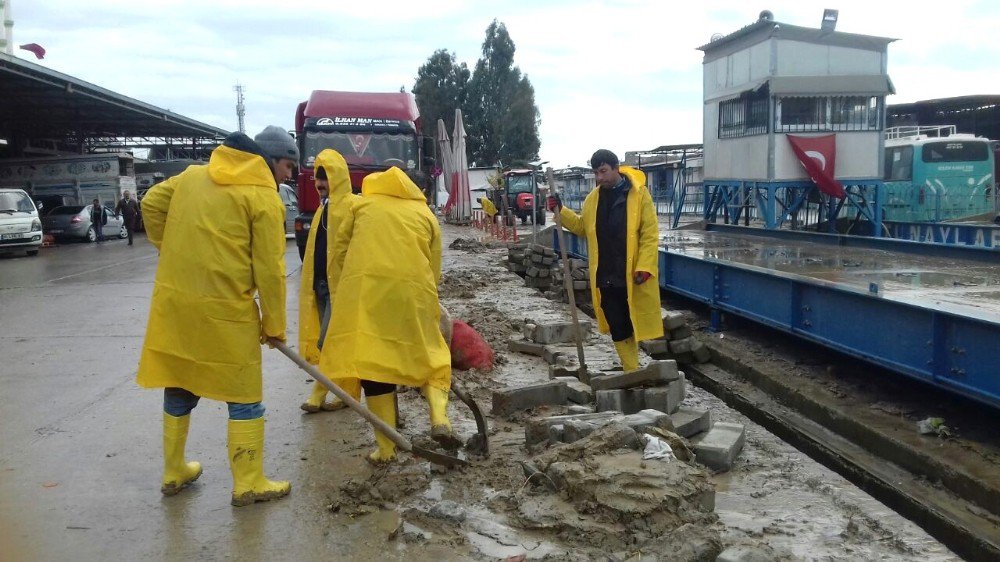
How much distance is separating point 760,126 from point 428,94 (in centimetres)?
4557

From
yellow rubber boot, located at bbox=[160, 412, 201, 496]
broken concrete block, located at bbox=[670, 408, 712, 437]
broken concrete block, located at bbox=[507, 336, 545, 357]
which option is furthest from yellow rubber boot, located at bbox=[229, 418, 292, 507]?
broken concrete block, located at bbox=[507, 336, 545, 357]

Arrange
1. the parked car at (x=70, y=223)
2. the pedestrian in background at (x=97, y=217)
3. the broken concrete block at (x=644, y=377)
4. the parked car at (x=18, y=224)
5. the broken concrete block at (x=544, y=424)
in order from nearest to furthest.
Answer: the broken concrete block at (x=544, y=424) → the broken concrete block at (x=644, y=377) → the parked car at (x=18, y=224) → the parked car at (x=70, y=223) → the pedestrian in background at (x=97, y=217)

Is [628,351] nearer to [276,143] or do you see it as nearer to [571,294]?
[571,294]

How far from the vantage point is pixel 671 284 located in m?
10.5

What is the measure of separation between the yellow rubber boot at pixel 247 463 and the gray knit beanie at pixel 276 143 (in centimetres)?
134

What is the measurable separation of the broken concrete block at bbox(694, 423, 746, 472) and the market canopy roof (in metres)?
21.9

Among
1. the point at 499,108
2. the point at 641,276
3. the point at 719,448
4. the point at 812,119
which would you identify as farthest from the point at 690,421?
the point at 499,108

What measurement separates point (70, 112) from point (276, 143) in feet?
105

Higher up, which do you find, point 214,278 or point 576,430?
point 214,278

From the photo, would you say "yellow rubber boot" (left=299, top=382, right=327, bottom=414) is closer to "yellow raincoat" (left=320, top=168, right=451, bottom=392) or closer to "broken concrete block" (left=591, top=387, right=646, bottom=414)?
"yellow raincoat" (left=320, top=168, right=451, bottom=392)

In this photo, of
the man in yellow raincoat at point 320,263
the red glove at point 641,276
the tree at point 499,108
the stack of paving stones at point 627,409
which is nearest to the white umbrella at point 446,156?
the man in yellow raincoat at point 320,263

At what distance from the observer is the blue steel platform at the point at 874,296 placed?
5164mm

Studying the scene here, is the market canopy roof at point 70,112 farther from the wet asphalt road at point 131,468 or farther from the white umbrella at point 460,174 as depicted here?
the wet asphalt road at point 131,468

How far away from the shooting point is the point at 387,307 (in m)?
4.21
